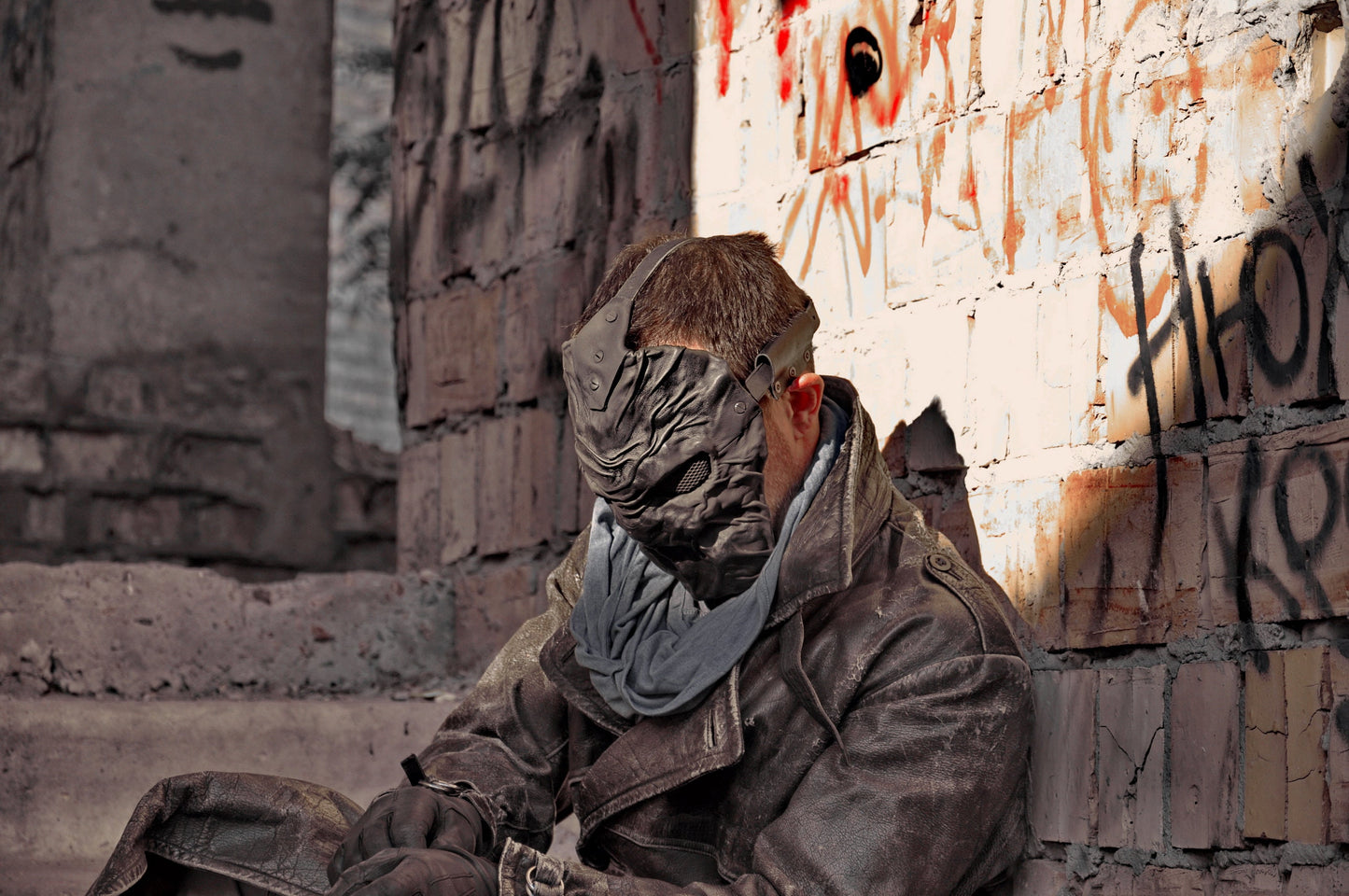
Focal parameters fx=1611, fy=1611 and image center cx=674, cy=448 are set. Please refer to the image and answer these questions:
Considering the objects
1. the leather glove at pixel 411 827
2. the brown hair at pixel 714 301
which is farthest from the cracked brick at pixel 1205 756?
the leather glove at pixel 411 827

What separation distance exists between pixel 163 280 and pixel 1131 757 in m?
4.53

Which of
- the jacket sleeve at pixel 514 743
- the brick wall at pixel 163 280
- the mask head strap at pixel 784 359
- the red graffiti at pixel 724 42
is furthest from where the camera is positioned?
the brick wall at pixel 163 280

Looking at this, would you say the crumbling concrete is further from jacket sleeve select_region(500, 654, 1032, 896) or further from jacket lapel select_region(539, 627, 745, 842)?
jacket sleeve select_region(500, 654, 1032, 896)

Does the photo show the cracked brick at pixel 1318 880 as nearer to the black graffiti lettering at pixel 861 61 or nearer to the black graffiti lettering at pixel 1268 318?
the black graffiti lettering at pixel 1268 318

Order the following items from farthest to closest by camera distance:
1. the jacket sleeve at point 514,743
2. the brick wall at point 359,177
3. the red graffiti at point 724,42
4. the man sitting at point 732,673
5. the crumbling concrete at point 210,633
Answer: the brick wall at point 359,177 → the crumbling concrete at point 210,633 → the red graffiti at point 724,42 → the jacket sleeve at point 514,743 → the man sitting at point 732,673

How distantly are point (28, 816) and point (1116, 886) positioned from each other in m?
1.87

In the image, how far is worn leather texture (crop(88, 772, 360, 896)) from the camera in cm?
215

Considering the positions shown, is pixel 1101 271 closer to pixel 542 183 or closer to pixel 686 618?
pixel 686 618

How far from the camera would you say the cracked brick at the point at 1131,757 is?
2.00 meters

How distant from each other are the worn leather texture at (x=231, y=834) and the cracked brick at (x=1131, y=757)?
104 cm

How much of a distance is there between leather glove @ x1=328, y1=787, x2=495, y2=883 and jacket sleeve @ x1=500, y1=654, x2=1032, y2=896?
204 millimetres

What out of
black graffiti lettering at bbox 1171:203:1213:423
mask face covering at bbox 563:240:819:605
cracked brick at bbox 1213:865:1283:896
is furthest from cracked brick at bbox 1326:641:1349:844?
mask face covering at bbox 563:240:819:605

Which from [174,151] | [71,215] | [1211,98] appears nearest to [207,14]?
[174,151]

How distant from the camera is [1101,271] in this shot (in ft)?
7.06
